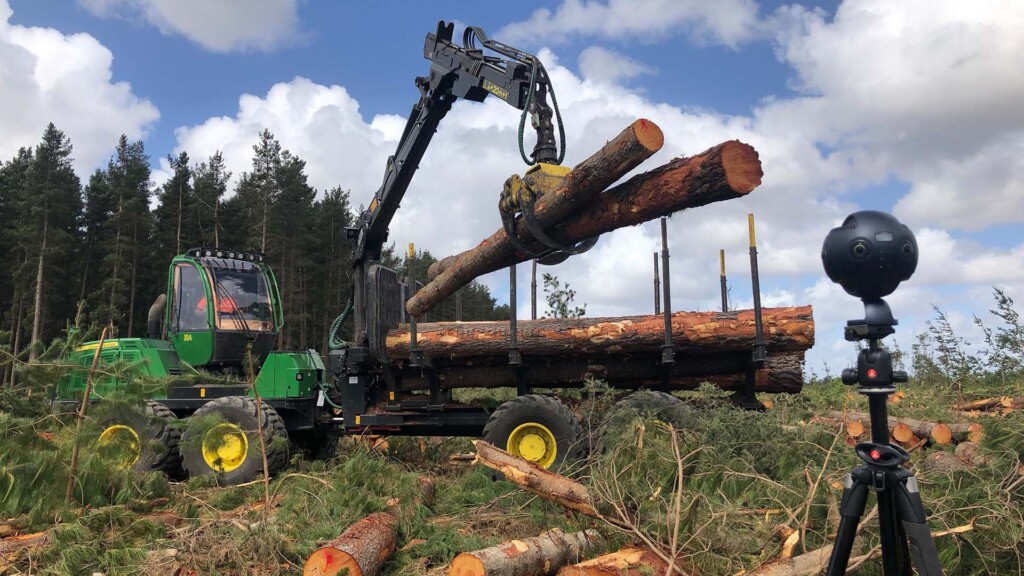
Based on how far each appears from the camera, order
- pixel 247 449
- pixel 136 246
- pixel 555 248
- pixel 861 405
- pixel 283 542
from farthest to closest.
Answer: pixel 136 246 < pixel 861 405 < pixel 247 449 < pixel 555 248 < pixel 283 542

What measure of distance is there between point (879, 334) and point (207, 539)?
4.25m

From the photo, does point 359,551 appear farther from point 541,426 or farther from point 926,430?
point 926,430

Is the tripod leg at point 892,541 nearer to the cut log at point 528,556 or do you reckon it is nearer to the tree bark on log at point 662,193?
the cut log at point 528,556

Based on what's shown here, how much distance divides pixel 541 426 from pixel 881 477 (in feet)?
15.5

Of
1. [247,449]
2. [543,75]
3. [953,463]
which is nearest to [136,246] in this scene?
[247,449]

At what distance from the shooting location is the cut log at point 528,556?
3.65 m

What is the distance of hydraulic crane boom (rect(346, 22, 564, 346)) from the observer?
7059 mm

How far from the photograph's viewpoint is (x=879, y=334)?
2.50 m

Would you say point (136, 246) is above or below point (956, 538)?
above

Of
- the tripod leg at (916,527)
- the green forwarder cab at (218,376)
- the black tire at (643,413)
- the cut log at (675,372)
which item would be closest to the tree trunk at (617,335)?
the cut log at (675,372)

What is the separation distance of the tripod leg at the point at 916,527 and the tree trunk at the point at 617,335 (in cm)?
442

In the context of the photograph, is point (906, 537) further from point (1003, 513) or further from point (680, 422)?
point (680, 422)

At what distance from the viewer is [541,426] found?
7.02m

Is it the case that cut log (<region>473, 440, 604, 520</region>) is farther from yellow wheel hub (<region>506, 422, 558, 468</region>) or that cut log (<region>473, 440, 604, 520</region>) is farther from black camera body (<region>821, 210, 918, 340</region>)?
black camera body (<region>821, 210, 918, 340</region>)
